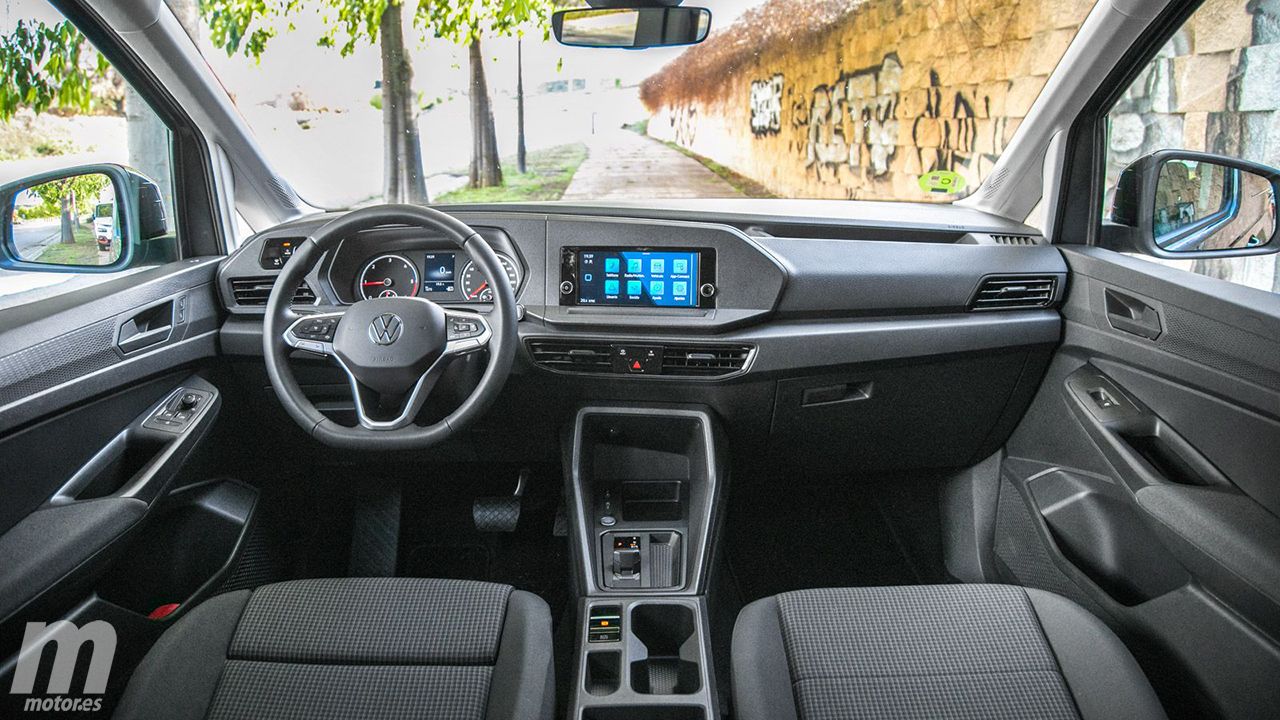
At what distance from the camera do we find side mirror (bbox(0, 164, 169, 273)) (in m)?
2.02

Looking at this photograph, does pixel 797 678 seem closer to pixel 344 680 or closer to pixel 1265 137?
pixel 344 680

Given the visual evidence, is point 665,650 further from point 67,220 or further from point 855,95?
point 855,95

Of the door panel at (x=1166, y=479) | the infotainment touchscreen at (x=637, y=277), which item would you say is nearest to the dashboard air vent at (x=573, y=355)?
the infotainment touchscreen at (x=637, y=277)

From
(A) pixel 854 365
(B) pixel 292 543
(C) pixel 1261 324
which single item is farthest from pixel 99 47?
Result: (C) pixel 1261 324

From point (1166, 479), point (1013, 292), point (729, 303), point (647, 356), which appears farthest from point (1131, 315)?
point (647, 356)

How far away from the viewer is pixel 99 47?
2.09 metres

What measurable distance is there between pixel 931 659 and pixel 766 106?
2051 millimetres

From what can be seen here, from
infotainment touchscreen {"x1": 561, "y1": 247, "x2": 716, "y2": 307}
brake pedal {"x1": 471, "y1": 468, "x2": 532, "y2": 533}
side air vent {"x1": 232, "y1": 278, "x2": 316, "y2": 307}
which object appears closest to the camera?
infotainment touchscreen {"x1": 561, "y1": 247, "x2": 716, "y2": 307}

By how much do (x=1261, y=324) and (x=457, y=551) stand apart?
2.32 metres

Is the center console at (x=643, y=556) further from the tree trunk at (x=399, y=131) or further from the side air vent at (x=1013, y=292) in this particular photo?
the tree trunk at (x=399, y=131)

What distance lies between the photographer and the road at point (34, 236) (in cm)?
203

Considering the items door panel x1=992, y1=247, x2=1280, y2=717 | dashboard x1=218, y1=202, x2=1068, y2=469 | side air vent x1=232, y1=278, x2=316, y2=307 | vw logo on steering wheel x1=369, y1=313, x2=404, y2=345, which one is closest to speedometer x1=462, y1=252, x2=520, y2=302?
dashboard x1=218, y1=202, x2=1068, y2=469

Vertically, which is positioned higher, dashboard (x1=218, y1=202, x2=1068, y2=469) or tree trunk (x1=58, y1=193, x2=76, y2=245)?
tree trunk (x1=58, y1=193, x2=76, y2=245)

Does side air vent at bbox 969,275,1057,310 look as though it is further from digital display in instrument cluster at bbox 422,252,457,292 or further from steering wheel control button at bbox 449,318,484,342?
digital display in instrument cluster at bbox 422,252,457,292
